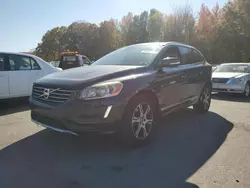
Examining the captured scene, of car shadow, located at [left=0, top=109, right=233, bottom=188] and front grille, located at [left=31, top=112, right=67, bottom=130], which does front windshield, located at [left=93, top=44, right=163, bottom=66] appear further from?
front grille, located at [left=31, top=112, right=67, bottom=130]

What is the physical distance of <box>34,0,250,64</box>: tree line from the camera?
A: 30391 mm

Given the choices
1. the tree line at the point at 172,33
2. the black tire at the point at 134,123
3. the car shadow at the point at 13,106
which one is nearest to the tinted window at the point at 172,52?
the black tire at the point at 134,123

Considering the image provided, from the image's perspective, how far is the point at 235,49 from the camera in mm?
31219

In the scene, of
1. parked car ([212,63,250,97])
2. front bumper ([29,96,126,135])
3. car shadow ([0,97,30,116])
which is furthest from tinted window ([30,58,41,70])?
parked car ([212,63,250,97])

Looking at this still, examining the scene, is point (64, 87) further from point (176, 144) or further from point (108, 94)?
point (176, 144)

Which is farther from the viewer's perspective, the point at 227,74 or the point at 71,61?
the point at 71,61

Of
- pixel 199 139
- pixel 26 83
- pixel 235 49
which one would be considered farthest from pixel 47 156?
pixel 235 49

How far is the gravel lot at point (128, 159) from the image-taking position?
9.45ft

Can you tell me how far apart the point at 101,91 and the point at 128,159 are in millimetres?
1010

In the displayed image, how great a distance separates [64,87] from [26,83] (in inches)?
161

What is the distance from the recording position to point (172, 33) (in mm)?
36000

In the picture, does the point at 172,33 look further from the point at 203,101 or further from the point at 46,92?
the point at 46,92

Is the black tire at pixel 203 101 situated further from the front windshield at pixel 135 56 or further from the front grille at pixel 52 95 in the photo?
the front grille at pixel 52 95

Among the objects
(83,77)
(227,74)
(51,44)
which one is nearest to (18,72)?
(83,77)
